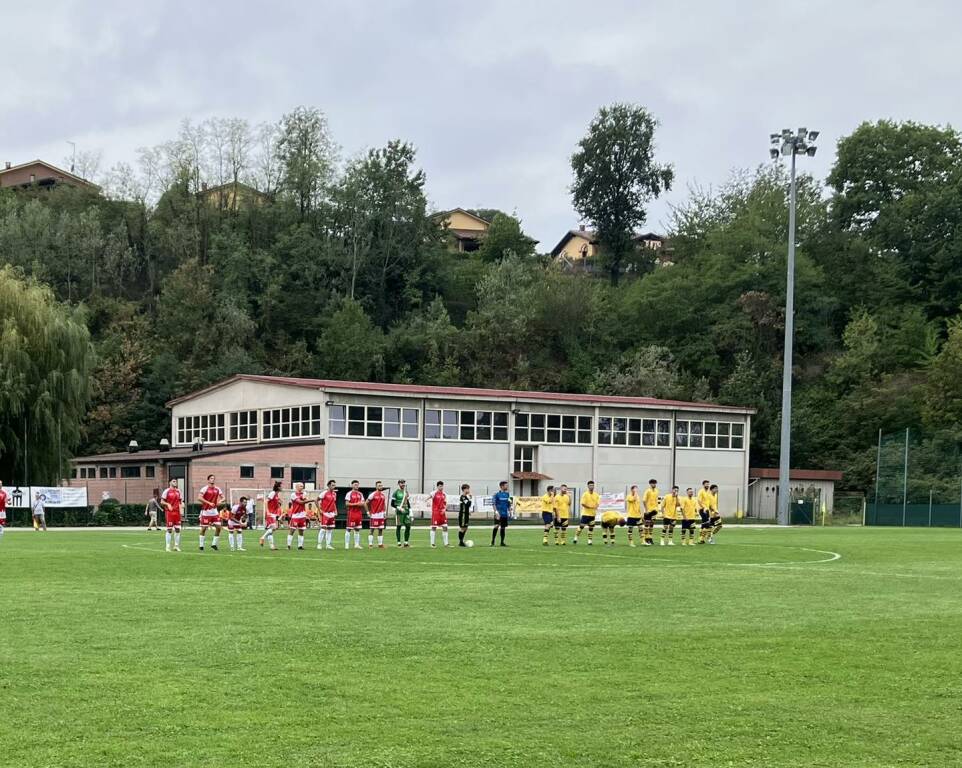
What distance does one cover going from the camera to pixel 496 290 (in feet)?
333

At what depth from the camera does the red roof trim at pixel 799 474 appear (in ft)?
271

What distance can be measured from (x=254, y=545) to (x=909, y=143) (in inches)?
3084

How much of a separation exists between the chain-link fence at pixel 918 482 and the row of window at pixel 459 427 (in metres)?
13.1

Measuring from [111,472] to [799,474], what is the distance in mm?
43278

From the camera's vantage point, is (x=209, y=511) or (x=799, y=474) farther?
(x=799, y=474)

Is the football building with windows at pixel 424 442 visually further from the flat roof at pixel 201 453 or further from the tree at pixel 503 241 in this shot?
the tree at pixel 503 241

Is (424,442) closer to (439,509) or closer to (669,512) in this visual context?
(669,512)

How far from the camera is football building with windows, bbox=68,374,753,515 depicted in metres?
64.6

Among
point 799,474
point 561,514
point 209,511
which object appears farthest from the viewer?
point 799,474

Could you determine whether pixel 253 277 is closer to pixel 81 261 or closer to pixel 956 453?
pixel 81 261

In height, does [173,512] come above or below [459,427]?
below

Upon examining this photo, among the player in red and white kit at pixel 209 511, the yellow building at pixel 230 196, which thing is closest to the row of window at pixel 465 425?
the player in red and white kit at pixel 209 511

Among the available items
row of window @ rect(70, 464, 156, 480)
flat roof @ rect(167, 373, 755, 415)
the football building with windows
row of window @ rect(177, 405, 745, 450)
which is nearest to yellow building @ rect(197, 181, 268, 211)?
flat roof @ rect(167, 373, 755, 415)

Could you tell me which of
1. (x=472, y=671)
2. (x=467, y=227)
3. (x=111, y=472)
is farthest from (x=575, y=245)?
(x=472, y=671)
